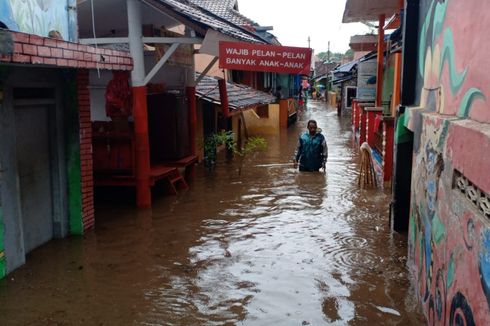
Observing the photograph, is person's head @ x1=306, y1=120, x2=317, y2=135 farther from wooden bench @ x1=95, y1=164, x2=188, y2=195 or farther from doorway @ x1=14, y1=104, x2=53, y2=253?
doorway @ x1=14, y1=104, x2=53, y2=253

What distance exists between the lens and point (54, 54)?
206 inches

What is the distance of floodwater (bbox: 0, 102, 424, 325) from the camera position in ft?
16.7

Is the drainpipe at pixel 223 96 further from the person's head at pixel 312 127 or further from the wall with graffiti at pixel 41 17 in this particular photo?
the wall with graffiti at pixel 41 17

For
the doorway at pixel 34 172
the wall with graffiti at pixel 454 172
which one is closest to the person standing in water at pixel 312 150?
the wall with graffiti at pixel 454 172

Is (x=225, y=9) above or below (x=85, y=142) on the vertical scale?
above

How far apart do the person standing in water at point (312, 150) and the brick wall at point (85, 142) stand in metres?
5.53

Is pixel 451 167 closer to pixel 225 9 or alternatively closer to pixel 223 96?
pixel 223 96

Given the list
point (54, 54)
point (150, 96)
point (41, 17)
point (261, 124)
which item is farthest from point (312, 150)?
point (261, 124)

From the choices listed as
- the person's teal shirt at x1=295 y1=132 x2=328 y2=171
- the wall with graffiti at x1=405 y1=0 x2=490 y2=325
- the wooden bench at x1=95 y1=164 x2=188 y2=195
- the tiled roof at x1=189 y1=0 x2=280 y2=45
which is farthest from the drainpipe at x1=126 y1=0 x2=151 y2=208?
the tiled roof at x1=189 y1=0 x2=280 y2=45

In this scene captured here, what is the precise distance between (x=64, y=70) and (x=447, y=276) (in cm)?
569

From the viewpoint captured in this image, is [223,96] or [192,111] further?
[223,96]

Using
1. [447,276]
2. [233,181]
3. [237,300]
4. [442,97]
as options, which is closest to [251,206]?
[233,181]

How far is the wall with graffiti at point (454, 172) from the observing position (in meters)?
2.97

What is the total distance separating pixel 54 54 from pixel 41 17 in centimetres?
124
